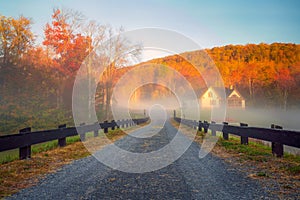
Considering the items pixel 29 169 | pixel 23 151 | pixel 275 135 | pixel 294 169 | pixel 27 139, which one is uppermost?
pixel 275 135

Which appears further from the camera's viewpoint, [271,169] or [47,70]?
[47,70]

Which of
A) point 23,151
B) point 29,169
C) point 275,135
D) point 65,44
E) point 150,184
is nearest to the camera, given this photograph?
point 150,184

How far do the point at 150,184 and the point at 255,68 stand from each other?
80803mm

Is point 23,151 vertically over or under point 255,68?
under

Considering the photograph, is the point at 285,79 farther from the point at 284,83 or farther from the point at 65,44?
the point at 65,44

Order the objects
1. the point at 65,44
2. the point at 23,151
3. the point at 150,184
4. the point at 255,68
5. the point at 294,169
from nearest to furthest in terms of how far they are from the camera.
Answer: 1. the point at 150,184
2. the point at 294,169
3. the point at 23,151
4. the point at 65,44
5. the point at 255,68

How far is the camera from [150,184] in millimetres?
4480

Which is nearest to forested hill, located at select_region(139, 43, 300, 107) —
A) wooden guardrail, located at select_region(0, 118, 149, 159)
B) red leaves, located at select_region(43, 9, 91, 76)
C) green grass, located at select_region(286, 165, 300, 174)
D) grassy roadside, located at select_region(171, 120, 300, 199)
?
red leaves, located at select_region(43, 9, 91, 76)

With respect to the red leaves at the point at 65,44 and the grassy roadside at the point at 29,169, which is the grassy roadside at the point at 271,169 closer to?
the grassy roadside at the point at 29,169

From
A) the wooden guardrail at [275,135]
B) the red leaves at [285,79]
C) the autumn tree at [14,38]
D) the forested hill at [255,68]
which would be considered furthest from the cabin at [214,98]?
the wooden guardrail at [275,135]

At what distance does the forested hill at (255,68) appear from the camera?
61.3 m

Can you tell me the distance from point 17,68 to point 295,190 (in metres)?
31.7

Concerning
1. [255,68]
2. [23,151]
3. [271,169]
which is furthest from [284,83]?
[23,151]

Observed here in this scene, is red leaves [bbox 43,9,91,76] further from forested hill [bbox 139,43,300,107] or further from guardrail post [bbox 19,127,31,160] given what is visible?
forested hill [bbox 139,43,300,107]
